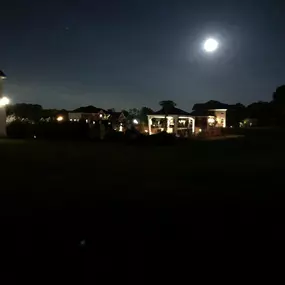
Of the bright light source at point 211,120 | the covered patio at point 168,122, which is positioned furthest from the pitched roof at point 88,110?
the covered patio at point 168,122

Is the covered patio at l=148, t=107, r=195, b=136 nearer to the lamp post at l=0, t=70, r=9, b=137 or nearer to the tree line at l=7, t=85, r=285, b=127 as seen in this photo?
the tree line at l=7, t=85, r=285, b=127

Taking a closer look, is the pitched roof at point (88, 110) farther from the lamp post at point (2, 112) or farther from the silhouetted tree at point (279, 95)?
the silhouetted tree at point (279, 95)

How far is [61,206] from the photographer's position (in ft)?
20.0

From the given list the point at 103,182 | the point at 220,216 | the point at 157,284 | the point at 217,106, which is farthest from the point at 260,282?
the point at 217,106

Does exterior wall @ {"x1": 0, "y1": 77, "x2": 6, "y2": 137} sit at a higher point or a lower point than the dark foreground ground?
higher

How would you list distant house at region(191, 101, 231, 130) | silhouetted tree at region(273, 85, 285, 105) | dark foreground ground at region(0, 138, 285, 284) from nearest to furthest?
1. dark foreground ground at region(0, 138, 285, 284)
2. distant house at region(191, 101, 231, 130)
3. silhouetted tree at region(273, 85, 285, 105)

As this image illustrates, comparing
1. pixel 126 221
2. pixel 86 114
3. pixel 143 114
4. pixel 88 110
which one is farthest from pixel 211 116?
pixel 126 221

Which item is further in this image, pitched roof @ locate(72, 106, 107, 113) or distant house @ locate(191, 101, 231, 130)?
pitched roof @ locate(72, 106, 107, 113)

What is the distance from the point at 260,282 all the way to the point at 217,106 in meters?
56.8

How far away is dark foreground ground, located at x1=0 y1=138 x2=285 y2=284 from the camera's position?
12.2 ft

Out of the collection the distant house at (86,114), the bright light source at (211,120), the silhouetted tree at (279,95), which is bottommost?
the bright light source at (211,120)

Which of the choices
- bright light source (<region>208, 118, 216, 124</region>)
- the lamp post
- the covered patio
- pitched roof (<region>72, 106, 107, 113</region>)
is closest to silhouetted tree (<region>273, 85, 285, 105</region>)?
bright light source (<region>208, 118, 216, 124</region>)

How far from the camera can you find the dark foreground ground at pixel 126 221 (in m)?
3.73

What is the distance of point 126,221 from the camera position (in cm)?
520
